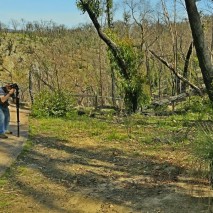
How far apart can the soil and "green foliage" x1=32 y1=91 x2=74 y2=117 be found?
18.1ft

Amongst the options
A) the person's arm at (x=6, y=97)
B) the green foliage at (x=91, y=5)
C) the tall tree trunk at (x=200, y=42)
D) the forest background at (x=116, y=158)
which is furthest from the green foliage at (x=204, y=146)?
the green foliage at (x=91, y=5)

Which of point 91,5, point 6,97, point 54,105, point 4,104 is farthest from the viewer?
point 91,5

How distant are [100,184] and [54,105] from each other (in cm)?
837

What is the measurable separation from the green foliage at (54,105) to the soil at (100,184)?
5.51 meters

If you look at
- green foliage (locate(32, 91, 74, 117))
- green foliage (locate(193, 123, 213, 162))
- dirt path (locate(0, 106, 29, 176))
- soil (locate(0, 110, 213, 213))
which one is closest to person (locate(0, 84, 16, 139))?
dirt path (locate(0, 106, 29, 176))

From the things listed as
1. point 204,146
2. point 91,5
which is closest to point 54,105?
point 91,5

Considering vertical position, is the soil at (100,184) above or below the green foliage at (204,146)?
below

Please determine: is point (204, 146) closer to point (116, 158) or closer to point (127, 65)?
point (116, 158)

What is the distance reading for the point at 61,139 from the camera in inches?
397

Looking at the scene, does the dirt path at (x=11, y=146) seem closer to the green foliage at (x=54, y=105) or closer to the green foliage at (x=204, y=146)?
the green foliage at (x=54, y=105)

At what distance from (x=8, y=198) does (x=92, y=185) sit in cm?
129

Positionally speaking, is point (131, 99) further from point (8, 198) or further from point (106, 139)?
point (8, 198)

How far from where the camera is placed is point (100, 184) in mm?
6348

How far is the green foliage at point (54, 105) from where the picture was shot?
14273 mm
